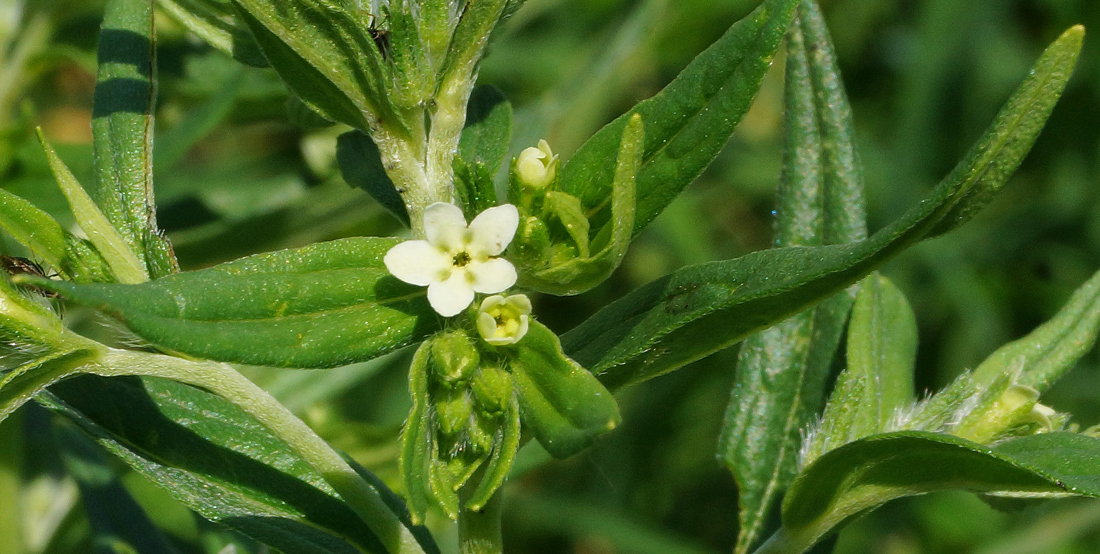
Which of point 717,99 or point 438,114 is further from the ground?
point 438,114

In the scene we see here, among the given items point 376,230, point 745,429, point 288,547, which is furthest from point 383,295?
point 376,230

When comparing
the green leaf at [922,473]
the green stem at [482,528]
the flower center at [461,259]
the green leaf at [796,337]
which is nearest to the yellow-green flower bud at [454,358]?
the flower center at [461,259]

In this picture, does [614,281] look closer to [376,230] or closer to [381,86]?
[376,230]

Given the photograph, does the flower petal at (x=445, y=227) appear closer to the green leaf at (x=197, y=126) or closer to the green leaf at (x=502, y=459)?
the green leaf at (x=502, y=459)

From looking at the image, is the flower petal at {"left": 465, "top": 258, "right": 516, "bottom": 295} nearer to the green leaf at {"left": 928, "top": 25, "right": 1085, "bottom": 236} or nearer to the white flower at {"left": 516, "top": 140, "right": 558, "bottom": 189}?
the white flower at {"left": 516, "top": 140, "right": 558, "bottom": 189}

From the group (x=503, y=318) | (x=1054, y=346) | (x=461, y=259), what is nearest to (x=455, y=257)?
(x=461, y=259)

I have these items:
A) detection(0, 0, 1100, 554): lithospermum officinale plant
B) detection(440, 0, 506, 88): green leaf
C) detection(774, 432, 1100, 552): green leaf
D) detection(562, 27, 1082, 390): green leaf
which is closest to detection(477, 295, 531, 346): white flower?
detection(0, 0, 1100, 554): lithospermum officinale plant
